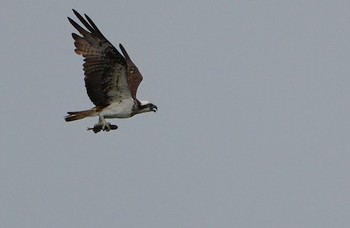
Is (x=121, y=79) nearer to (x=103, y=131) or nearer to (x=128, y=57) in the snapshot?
(x=103, y=131)

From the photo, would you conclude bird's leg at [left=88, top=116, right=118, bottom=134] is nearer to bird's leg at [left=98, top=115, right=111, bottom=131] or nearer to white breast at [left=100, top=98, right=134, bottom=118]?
bird's leg at [left=98, top=115, right=111, bottom=131]

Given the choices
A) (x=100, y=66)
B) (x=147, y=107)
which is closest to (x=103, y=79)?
(x=100, y=66)

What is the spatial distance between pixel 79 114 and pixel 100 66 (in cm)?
107

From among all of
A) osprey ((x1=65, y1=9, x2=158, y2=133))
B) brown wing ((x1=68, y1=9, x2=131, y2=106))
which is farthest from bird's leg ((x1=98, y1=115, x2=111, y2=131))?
brown wing ((x1=68, y1=9, x2=131, y2=106))

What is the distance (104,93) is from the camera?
2017 centimetres

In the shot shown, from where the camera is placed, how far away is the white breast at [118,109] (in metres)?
20.3

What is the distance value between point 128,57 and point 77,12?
3588mm

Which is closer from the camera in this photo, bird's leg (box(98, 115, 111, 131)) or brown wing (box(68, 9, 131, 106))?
brown wing (box(68, 9, 131, 106))

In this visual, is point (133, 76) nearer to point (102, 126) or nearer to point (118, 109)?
point (118, 109)

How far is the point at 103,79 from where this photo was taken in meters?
20.0

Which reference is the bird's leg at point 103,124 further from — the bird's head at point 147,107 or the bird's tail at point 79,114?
the bird's head at point 147,107

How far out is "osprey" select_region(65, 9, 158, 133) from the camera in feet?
64.6

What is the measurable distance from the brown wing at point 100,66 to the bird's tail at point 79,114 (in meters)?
0.20

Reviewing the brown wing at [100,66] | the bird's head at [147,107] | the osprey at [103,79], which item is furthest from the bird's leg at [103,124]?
the bird's head at [147,107]
